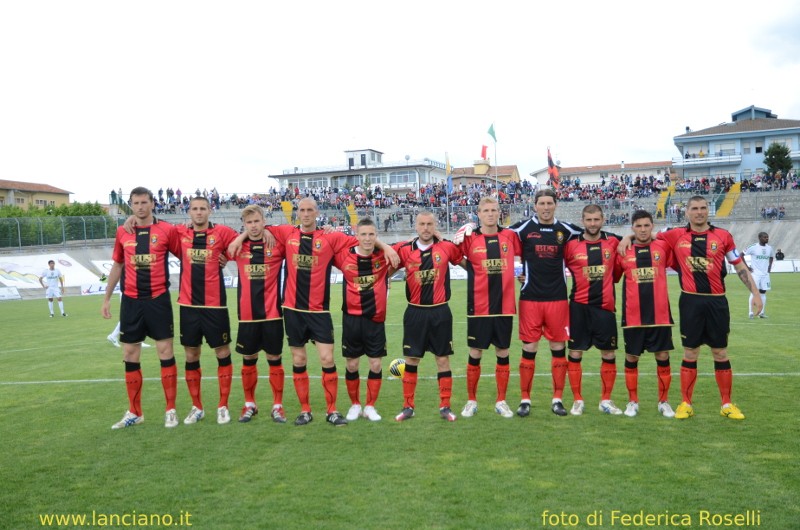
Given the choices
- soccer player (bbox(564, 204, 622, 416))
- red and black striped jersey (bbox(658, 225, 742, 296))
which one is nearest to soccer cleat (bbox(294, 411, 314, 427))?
soccer player (bbox(564, 204, 622, 416))

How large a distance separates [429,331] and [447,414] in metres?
1.00

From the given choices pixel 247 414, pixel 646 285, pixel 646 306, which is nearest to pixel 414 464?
pixel 247 414

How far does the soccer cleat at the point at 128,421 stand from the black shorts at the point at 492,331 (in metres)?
4.16

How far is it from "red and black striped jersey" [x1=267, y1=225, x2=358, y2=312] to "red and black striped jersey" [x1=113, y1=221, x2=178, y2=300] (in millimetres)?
1375

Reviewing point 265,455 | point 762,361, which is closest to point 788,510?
point 265,455

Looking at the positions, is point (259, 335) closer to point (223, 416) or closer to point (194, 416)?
point (223, 416)

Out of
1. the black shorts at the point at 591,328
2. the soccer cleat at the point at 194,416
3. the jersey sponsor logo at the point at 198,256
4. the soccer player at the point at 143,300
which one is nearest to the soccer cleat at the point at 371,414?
the soccer cleat at the point at 194,416

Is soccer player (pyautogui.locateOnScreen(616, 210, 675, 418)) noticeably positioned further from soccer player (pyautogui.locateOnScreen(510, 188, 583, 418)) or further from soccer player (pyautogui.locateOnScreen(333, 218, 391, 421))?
soccer player (pyautogui.locateOnScreen(333, 218, 391, 421))

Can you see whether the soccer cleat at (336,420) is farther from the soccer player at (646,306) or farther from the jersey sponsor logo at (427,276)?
the soccer player at (646,306)

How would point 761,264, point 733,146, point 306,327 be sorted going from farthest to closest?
point 733,146 < point 761,264 < point 306,327

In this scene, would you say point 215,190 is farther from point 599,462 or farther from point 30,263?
point 599,462

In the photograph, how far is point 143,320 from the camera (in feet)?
24.4

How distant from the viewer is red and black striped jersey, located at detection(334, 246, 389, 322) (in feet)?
24.1

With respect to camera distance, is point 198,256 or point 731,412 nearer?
point 731,412
